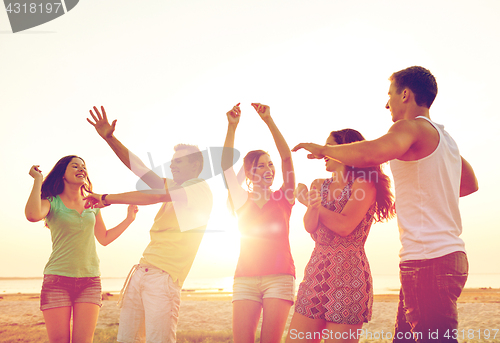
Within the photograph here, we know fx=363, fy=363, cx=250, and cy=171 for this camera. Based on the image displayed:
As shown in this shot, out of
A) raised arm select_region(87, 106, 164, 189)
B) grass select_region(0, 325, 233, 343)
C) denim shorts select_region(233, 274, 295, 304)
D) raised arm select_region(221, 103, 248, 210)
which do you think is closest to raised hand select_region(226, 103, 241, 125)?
raised arm select_region(221, 103, 248, 210)

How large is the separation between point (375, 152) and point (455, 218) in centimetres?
81

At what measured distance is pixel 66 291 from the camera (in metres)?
4.23

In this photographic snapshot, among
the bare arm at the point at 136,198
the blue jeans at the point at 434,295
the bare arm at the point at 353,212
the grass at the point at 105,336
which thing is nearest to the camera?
the blue jeans at the point at 434,295

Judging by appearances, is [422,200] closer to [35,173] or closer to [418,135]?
[418,135]

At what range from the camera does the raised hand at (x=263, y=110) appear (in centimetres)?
428

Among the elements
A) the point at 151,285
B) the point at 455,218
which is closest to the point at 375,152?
the point at 455,218

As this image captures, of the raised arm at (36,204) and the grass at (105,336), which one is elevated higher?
the raised arm at (36,204)

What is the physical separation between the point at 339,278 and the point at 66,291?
10.3 feet

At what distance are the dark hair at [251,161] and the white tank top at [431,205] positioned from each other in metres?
2.01

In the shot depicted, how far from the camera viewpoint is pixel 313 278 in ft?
10.8

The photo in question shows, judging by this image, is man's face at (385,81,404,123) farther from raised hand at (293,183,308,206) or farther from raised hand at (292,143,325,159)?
raised hand at (293,183,308,206)

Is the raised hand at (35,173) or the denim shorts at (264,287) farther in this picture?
the raised hand at (35,173)

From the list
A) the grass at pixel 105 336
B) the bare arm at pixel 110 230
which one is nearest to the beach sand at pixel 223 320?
the grass at pixel 105 336

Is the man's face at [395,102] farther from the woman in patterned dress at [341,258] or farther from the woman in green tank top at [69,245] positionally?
the woman in green tank top at [69,245]
